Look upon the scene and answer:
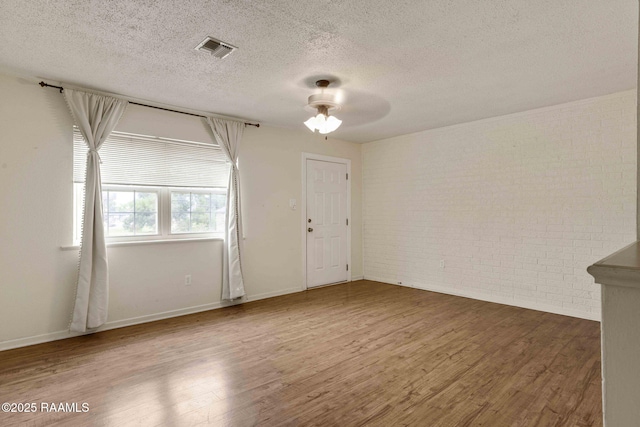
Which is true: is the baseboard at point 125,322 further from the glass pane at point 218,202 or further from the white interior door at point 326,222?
the glass pane at point 218,202

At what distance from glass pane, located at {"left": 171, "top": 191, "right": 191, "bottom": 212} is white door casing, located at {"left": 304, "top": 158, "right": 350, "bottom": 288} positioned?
6.10ft

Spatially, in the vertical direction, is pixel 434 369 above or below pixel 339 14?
below

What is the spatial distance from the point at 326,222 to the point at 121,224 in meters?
3.03

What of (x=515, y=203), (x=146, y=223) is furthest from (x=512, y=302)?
(x=146, y=223)

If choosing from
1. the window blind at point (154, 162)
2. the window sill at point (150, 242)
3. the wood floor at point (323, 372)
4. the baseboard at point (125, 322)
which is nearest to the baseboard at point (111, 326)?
the baseboard at point (125, 322)

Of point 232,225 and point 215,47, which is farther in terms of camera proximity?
point 232,225

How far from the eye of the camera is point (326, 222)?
226 inches

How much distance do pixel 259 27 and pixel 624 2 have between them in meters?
2.30

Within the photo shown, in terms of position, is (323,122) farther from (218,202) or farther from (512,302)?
(512,302)

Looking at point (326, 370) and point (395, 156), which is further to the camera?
point (395, 156)

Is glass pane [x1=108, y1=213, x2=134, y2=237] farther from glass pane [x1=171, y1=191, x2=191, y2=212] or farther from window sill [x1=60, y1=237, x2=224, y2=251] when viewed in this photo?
glass pane [x1=171, y1=191, x2=191, y2=212]

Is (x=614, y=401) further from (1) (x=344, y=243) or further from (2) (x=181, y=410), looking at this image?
(1) (x=344, y=243)

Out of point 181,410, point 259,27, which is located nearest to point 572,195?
point 259,27

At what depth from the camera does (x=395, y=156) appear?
5762mm
